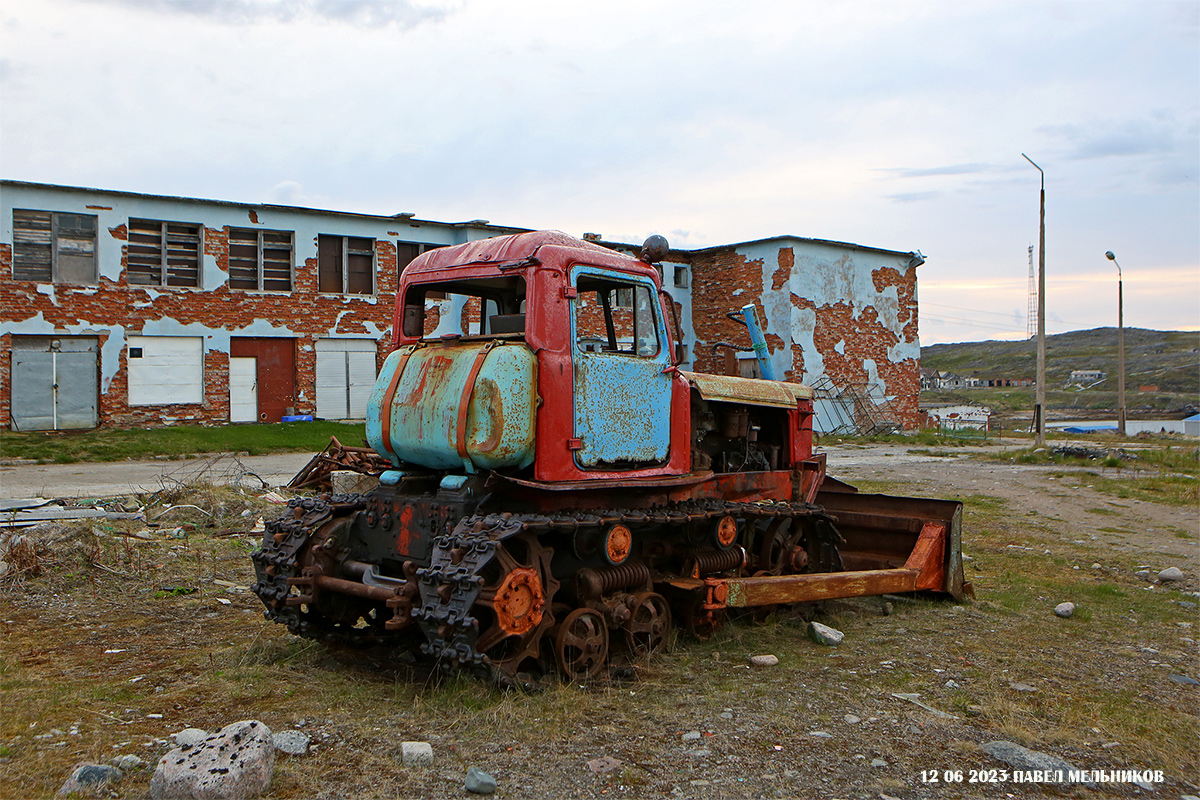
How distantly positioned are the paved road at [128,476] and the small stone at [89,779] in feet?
32.1

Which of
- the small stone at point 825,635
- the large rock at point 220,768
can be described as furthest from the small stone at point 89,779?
the small stone at point 825,635

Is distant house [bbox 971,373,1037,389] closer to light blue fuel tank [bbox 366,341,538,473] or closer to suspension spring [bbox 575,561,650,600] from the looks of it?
suspension spring [bbox 575,561,650,600]

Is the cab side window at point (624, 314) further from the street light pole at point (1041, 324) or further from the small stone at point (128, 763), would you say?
the street light pole at point (1041, 324)

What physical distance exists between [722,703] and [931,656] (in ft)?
6.34

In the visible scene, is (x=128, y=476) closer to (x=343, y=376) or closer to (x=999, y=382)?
(x=343, y=376)

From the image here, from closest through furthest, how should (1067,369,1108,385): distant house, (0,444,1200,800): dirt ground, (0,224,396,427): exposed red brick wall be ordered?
(0,444,1200,800): dirt ground, (0,224,396,427): exposed red brick wall, (1067,369,1108,385): distant house

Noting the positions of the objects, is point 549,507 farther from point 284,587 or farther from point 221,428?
point 221,428

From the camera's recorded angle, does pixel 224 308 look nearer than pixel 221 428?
No

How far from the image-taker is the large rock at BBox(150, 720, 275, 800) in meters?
3.83

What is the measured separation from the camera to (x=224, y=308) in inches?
1017

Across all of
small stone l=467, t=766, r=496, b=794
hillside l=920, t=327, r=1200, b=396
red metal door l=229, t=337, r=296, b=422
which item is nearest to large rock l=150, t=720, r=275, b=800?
small stone l=467, t=766, r=496, b=794

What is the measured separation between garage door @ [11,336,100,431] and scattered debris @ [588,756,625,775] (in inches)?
922

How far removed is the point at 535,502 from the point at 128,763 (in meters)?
2.64

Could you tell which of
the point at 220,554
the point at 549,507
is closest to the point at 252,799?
the point at 549,507
